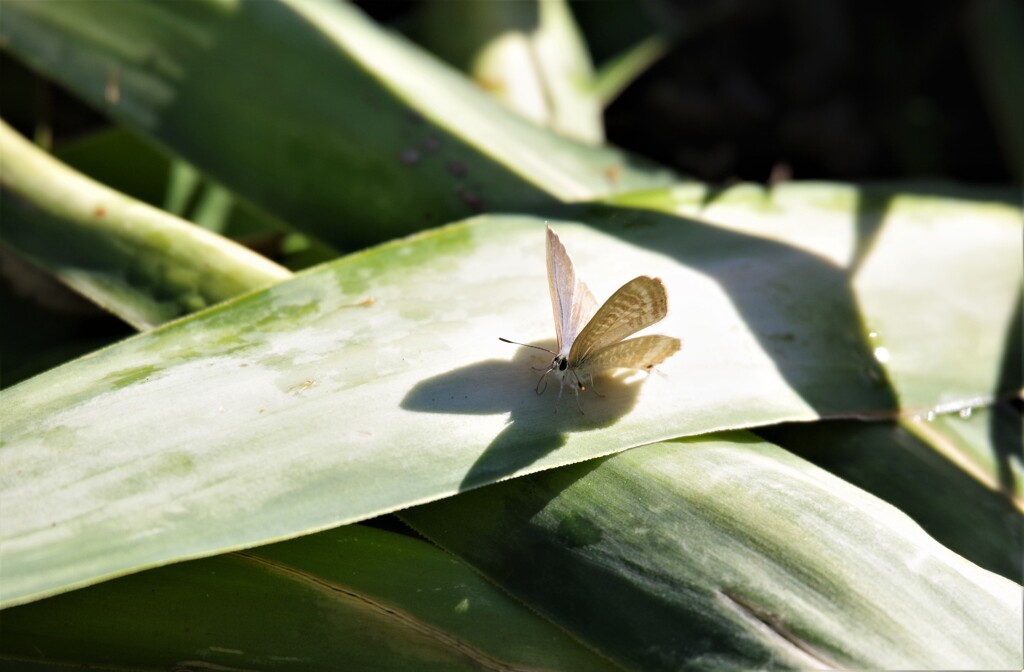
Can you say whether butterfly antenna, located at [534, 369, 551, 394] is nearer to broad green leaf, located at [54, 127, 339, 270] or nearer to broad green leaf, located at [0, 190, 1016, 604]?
broad green leaf, located at [0, 190, 1016, 604]

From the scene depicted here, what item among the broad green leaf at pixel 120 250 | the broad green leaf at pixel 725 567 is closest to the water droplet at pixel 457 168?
the broad green leaf at pixel 120 250

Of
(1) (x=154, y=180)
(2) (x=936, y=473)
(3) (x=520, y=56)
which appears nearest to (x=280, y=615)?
(2) (x=936, y=473)

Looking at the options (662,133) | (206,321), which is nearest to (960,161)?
(662,133)

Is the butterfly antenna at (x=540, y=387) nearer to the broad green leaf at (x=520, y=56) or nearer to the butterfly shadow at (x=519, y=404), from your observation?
the butterfly shadow at (x=519, y=404)

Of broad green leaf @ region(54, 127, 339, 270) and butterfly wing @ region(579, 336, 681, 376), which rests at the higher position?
broad green leaf @ region(54, 127, 339, 270)

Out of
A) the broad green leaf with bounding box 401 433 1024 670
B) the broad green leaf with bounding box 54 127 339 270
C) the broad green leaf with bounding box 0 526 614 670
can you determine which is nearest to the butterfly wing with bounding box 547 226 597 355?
the broad green leaf with bounding box 401 433 1024 670

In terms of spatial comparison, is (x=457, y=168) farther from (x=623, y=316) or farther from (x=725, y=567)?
(x=725, y=567)
